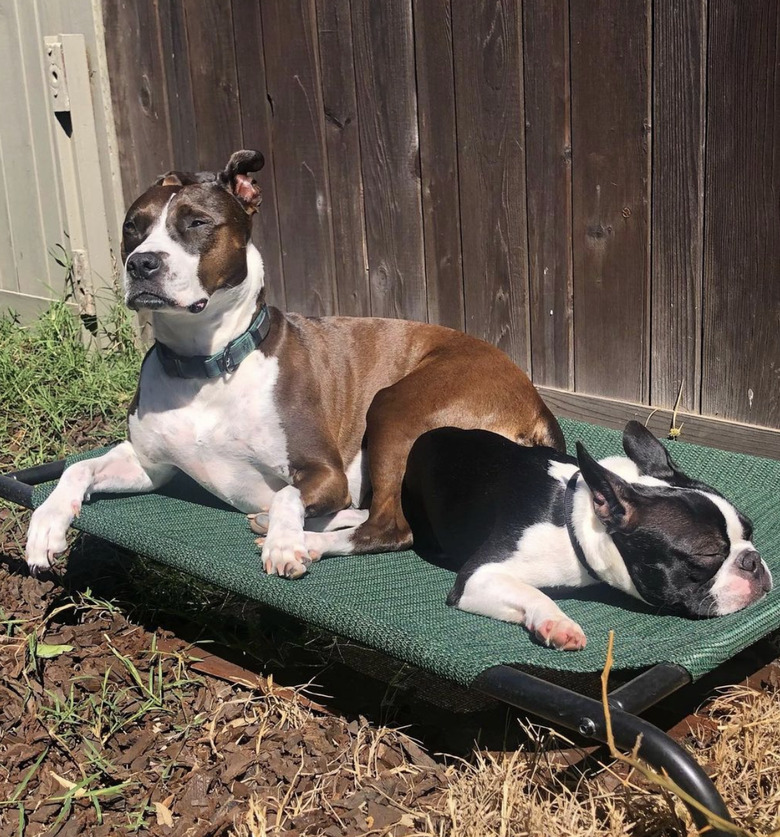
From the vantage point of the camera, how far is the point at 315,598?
106 inches

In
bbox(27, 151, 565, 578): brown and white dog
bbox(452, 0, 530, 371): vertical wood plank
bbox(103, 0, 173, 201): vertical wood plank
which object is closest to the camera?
bbox(27, 151, 565, 578): brown and white dog

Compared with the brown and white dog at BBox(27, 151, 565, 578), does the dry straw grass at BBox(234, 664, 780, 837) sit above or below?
below

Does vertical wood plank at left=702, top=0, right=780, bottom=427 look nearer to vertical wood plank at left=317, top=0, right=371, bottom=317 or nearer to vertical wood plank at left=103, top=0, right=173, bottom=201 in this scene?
vertical wood plank at left=317, top=0, right=371, bottom=317

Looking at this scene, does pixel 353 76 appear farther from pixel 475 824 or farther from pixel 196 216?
pixel 475 824

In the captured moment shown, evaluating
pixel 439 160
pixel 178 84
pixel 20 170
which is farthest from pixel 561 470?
pixel 20 170

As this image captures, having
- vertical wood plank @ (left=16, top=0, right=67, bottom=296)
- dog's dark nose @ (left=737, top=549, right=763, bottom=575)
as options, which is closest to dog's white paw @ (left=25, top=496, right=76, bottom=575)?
dog's dark nose @ (left=737, top=549, right=763, bottom=575)

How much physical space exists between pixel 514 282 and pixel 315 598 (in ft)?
6.21

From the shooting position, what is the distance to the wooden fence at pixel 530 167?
11.3 feet

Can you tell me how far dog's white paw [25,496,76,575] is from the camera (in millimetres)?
3170

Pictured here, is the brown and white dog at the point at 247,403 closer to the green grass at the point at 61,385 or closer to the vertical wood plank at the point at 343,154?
the vertical wood plank at the point at 343,154

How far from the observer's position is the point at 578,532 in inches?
106

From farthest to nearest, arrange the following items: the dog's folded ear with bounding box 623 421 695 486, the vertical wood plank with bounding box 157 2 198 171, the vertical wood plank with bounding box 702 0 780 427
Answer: the vertical wood plank with bounding box 157 2 198 171
the vertical wood plank with bounding box 702 0 780 427
the dog's folded ear with bounding box 623 421 695 486

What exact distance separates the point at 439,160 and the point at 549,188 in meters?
0.54

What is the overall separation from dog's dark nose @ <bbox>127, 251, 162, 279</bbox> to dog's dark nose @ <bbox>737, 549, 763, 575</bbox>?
1.74m
